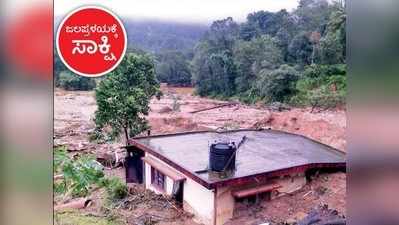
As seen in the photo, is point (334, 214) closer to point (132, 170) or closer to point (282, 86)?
point (282, 86)

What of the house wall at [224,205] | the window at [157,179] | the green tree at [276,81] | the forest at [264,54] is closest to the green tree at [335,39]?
the forest at [264,54]

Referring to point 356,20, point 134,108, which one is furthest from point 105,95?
point 356,20

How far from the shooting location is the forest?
64.7 inches

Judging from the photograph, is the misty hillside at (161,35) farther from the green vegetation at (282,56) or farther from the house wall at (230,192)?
the house wall at (230,192)

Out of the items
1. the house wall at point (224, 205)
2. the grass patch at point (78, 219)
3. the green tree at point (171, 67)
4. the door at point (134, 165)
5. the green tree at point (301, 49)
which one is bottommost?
the grass patch at point (78, 219)

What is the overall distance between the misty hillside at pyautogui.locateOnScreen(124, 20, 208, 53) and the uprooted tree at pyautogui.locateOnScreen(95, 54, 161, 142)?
5 cm

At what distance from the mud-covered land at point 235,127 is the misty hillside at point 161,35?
0.17 metres

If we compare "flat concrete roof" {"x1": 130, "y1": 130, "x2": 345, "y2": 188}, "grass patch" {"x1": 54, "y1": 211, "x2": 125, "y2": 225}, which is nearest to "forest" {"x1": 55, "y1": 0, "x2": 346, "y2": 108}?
"flat concrete roof" {"x1": 130, "y1": 130, "x2": 345, "y2": 188}

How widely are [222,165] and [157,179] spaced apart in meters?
0.26

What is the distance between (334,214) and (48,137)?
1.12 metres

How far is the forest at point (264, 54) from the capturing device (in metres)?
1.64

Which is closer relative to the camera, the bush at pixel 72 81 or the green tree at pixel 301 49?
the bush at pixel 72 81

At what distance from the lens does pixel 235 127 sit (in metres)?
1.70

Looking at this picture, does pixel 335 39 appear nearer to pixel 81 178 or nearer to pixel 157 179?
pixel 157 179
